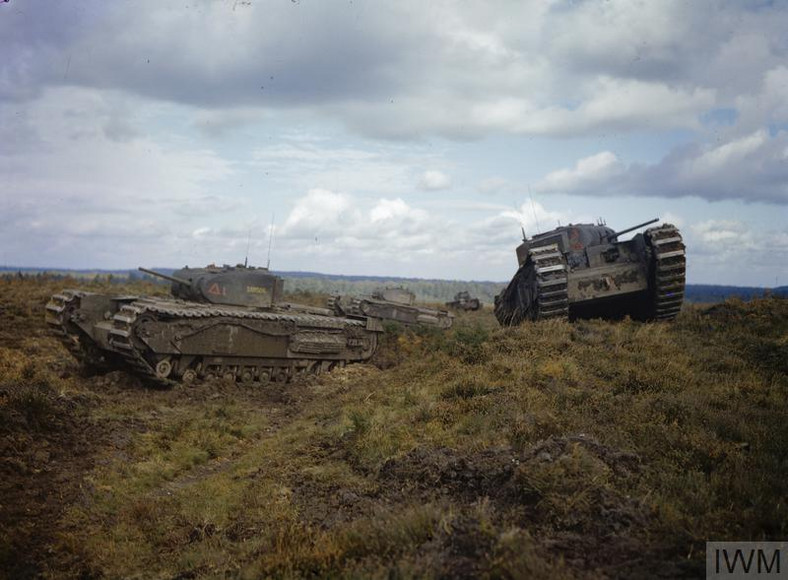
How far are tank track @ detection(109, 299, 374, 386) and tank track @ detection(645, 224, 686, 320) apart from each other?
27.8 ft

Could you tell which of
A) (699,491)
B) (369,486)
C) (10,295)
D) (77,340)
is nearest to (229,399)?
(77,340)

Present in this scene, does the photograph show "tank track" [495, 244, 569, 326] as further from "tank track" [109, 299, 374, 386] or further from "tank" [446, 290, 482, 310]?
"tank" [446, 290, 482, 310]

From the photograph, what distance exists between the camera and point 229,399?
1291 cm

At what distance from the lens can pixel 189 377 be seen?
13789mm

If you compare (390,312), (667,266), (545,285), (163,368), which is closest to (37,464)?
(163,368)

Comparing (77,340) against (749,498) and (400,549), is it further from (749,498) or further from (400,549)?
(749,498)

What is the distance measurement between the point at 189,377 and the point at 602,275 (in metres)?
10.2

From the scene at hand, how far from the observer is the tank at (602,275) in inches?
553

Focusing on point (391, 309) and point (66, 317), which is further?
point (391, 309)

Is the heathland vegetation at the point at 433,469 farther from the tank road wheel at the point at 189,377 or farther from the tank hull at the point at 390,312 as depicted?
the tank hull at the point at 390,312

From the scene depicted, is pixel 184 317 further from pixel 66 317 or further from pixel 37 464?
pixel 37 464

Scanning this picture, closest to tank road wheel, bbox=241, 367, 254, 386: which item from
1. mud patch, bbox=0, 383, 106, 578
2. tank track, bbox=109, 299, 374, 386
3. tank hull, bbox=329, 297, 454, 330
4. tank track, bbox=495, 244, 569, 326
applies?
tank track, bbox=109, 299, 374, 386

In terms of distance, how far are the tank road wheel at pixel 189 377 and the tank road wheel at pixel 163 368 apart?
40cm

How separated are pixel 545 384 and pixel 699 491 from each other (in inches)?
161
